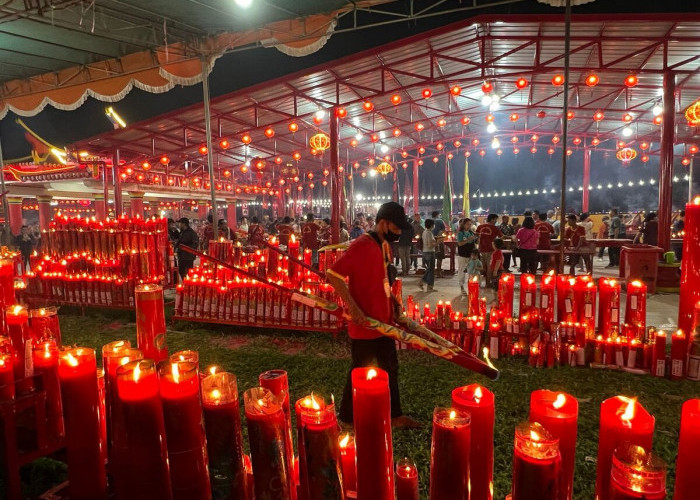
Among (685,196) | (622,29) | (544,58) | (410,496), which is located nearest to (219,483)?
(410,496)

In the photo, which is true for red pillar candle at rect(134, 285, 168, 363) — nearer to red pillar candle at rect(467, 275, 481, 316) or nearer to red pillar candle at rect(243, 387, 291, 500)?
red pillar candle at rect(243, 387, 291, 500)

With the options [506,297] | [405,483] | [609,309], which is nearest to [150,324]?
[405,483]

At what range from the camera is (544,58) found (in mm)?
11570

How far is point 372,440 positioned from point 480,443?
327 mm

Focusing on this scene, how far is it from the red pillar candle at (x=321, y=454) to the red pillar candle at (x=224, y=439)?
0.23 meters

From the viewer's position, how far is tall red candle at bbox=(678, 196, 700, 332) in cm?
418

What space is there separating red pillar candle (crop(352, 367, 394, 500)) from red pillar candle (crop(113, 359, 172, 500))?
583mm

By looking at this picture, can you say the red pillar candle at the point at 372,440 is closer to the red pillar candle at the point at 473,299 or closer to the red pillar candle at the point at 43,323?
the red pillar candle at the point at 43,323

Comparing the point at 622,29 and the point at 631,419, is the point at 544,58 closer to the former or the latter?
the point at 622,29

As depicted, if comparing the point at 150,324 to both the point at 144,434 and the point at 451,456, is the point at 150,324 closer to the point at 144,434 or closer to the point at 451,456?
the point at 144,434

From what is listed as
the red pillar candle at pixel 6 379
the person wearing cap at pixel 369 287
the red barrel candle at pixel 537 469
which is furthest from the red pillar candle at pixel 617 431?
the red pillar candle at pixel 6 379

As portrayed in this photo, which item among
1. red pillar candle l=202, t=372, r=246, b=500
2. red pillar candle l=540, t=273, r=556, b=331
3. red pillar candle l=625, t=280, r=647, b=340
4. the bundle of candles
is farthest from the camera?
red pillar candle l=540, t=273, r=556, b=331

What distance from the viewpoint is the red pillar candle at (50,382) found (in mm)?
2082

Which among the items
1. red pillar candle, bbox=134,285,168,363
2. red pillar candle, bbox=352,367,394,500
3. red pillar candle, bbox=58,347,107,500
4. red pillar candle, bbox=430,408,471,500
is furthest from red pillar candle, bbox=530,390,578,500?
red pillar candle, bbox=134,285,168,363
